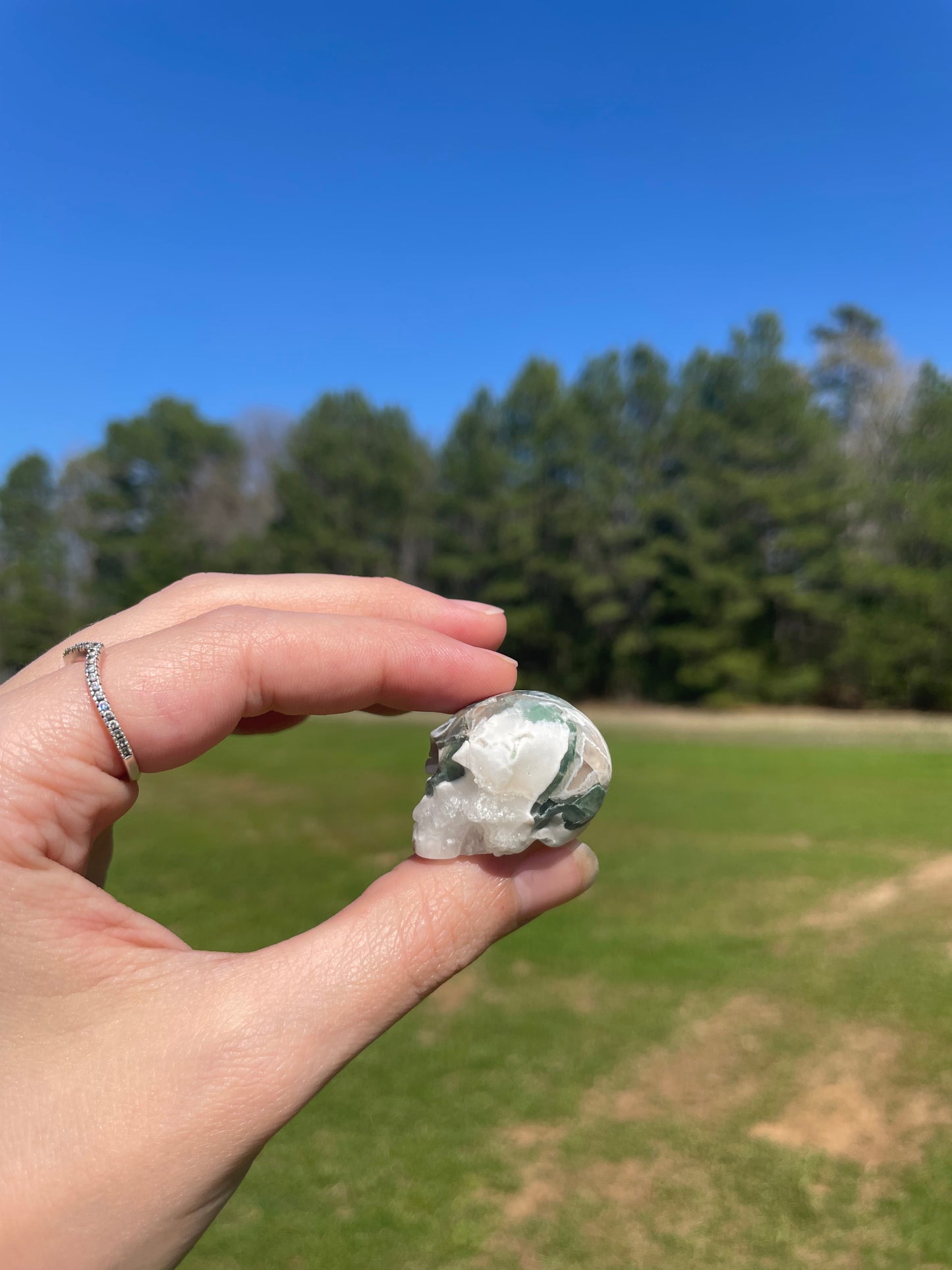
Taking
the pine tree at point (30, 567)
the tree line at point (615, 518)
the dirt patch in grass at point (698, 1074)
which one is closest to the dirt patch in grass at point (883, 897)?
the dirt patch in grass at point (698, 1074)

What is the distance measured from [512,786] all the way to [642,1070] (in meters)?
3.00

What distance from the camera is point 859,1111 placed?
11.5 feet

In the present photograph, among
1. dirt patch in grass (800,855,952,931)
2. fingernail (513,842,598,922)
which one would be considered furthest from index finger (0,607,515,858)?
dirt patch in grass (800,855,952,931)

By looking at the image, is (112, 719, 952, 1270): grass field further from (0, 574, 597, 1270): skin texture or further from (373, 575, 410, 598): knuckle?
(373, 575, 410, 598): knuckle

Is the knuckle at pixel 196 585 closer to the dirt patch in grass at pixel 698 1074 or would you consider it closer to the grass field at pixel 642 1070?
the grass field at pixel 642 1070

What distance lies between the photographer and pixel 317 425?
2331cm

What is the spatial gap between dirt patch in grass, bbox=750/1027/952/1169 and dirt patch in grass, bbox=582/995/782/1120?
0.21 m

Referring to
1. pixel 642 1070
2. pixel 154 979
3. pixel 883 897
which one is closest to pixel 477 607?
pixel 154 979

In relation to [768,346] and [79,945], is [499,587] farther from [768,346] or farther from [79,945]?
[79,945]

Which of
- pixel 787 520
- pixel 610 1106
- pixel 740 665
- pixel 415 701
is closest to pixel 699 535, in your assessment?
pixel 787 520

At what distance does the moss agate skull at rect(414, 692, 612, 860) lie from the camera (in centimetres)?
152

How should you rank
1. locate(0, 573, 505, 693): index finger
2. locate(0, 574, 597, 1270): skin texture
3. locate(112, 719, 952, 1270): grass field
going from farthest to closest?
1. locate(112, 719, 952, 1270): grass field
2. locate(0, 573, 505, 693): index finger
3. locate(0, 574, 597, 1270): skin texture

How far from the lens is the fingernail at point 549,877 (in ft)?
5.12

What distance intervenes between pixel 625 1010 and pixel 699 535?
621 inches
